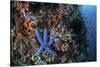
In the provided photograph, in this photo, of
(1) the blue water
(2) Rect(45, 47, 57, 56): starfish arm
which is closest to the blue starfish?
(2) Rect(45, 47, 57, 56): starfish arm

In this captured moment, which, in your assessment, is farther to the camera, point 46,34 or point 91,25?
point 91,25

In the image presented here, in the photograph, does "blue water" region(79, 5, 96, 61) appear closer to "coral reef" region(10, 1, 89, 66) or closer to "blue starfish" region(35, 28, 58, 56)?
"coral reef" region(10, 1, 89, 66)

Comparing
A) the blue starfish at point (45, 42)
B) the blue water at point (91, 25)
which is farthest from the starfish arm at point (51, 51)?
the blue water at point (91, 25)

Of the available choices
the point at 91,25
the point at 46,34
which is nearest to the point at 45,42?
the point at 46,34

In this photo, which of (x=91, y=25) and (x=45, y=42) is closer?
(x=45, y=42)

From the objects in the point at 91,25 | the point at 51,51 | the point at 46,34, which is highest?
the point at 91,25

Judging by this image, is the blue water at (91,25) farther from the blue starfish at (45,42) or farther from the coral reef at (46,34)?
the blue starfish at (45,42)

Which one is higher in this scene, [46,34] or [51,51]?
[46,34]

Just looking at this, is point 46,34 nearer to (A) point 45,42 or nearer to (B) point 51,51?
(A) point 45,42

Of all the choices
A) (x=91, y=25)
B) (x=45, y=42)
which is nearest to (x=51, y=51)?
(x=45, y=42)

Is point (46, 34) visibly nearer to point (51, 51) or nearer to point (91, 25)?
point (51, 51)
